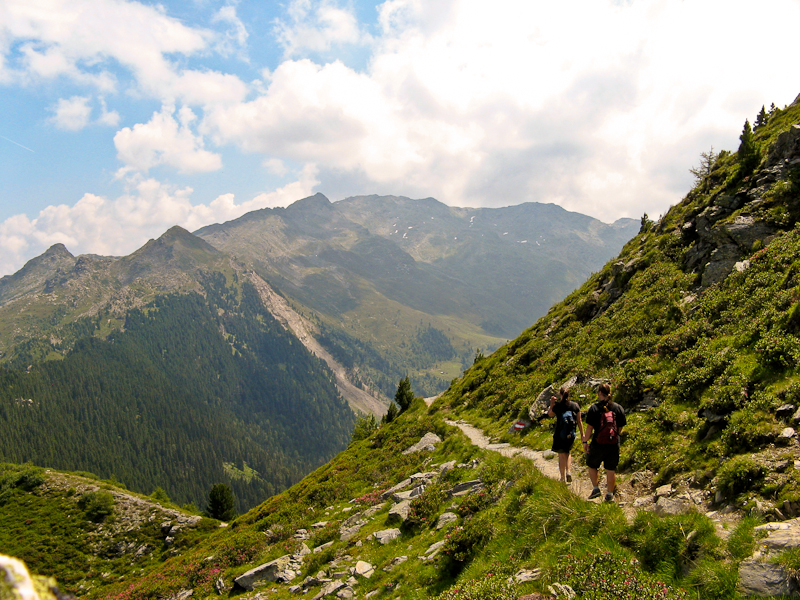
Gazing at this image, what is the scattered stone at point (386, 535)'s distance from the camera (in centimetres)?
1717

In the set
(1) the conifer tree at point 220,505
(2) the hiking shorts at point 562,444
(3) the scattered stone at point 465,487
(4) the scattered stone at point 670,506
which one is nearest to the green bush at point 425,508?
(3) the scattered stone at point 465,487

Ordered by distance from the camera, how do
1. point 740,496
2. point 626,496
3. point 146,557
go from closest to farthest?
point 740,496 < point 626,496 < point 146,557

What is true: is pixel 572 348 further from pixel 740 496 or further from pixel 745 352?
pixel 740 496

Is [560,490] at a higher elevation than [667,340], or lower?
lower

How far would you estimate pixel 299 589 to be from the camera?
17.6 m

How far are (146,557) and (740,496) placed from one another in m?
83.0

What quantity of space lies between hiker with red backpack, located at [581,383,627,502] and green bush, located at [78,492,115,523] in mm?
91849

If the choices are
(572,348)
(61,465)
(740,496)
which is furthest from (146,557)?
(61,465)

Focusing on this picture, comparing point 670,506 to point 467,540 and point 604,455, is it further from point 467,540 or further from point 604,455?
point 467,540

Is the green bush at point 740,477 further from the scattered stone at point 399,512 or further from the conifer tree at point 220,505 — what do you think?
the conifer tree at point 220,505

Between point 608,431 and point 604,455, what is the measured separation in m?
0.72

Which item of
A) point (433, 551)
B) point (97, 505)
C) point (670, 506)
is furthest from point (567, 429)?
point (97, 505)

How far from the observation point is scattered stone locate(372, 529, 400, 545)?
17172mm

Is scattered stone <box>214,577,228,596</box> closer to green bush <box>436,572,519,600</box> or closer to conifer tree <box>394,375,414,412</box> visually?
green bush <box>436,572,519,600</box>
